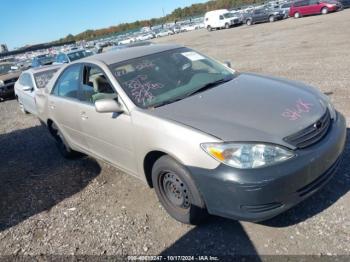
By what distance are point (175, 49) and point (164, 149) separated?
1.88 m

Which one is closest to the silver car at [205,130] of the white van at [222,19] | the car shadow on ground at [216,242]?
the car shadow on ground at [216,242]

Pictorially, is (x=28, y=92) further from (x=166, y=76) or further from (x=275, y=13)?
(x=275, y=13)

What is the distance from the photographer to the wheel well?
3266 mm

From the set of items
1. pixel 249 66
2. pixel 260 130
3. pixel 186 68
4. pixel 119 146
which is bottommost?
pixel 249 66

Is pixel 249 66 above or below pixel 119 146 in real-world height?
below

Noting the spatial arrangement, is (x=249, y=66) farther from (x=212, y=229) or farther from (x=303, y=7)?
(x=303, y=7)

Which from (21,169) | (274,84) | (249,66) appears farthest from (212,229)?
(249,66)

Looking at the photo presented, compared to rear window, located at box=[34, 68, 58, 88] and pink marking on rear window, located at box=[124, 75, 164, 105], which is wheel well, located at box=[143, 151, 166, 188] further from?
rear window, located at box=[34, 68, 58, 88]

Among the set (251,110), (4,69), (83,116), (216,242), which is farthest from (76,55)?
(216,242)

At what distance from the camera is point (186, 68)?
4055 millimetres

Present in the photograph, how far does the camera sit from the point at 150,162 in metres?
3.44

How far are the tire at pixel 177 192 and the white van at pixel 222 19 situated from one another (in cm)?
3724

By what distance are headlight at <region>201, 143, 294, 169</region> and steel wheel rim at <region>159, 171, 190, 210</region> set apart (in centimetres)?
58

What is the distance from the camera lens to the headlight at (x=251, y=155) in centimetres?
261
